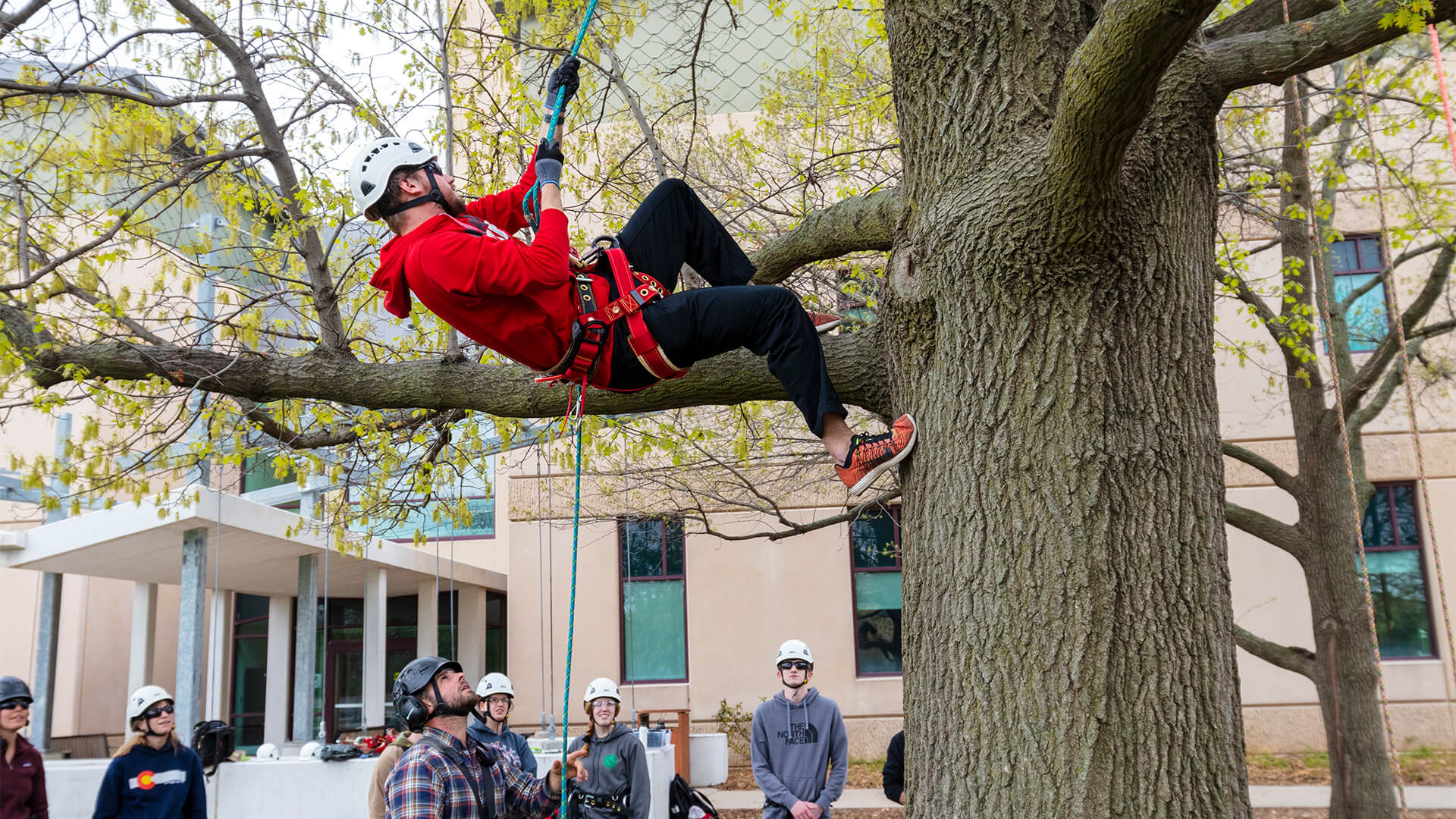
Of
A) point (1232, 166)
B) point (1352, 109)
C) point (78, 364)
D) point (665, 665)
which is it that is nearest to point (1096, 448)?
point (78, 364)

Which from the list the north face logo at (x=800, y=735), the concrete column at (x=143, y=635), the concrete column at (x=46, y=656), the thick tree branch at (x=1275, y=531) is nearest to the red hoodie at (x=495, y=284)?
the north face logo at (x=800, y=735)

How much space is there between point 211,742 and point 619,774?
4957mm

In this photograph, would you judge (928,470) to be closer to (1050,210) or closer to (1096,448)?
(1096,448)

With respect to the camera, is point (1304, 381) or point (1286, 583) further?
point (1286, 583)

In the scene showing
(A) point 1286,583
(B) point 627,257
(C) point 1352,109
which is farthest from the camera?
(A) point 1286,583

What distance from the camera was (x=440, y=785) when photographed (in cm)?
410

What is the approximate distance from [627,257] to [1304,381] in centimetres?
753

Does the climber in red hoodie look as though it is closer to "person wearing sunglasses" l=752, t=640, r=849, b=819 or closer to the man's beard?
the man's beard

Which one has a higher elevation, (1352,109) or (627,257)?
(1352,109)

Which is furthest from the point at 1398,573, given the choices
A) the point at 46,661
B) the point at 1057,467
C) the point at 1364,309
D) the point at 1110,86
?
the point at 46,661

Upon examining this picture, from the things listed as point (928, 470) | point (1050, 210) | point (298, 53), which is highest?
point (298, 53)

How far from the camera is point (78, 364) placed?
Answer: 17.5 feet

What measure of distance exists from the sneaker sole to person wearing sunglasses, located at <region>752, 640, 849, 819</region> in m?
4.00

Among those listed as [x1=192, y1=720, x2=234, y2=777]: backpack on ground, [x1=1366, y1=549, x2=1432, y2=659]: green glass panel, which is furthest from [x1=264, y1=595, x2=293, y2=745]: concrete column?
[x1=1366, y1=549, x2=1432, y2=659]: green glass panel
